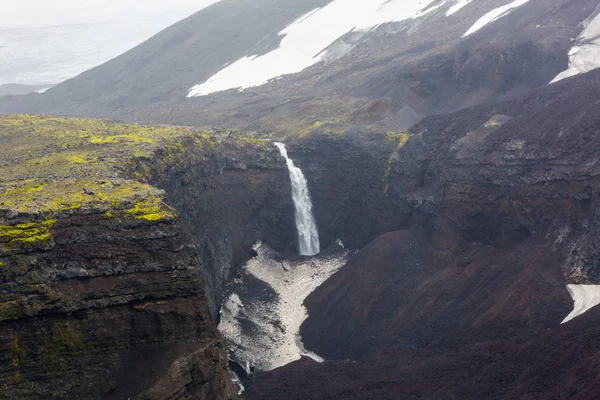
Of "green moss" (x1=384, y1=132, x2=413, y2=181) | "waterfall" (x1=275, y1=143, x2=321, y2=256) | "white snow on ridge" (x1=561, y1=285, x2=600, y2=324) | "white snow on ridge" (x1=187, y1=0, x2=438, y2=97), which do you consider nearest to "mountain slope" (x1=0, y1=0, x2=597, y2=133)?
"white snow on ridge" (x1=187, y1=0, x2=438, y2=97)

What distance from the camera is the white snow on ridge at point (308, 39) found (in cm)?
8288

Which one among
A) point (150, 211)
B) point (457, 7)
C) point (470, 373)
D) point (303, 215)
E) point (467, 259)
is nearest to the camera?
point (150, 211)

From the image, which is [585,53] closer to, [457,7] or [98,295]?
[457,7]

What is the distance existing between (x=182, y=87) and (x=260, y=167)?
4434 centimetres

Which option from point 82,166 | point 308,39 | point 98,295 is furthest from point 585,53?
point 308,39

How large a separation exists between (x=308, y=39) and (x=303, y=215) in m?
46.2

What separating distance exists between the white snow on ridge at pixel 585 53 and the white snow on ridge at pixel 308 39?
3046cm

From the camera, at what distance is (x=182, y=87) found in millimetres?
88875

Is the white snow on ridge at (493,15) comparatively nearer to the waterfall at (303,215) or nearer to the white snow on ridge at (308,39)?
the white snow on ridge at (308,39)

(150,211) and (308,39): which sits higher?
(308,39)

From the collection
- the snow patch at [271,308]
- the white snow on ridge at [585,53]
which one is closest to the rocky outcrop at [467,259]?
the snow patch at [271,308]

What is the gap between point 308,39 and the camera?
295 ft

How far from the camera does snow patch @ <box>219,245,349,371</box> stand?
116 feet

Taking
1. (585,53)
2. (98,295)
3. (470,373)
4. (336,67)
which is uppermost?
(336,67)
